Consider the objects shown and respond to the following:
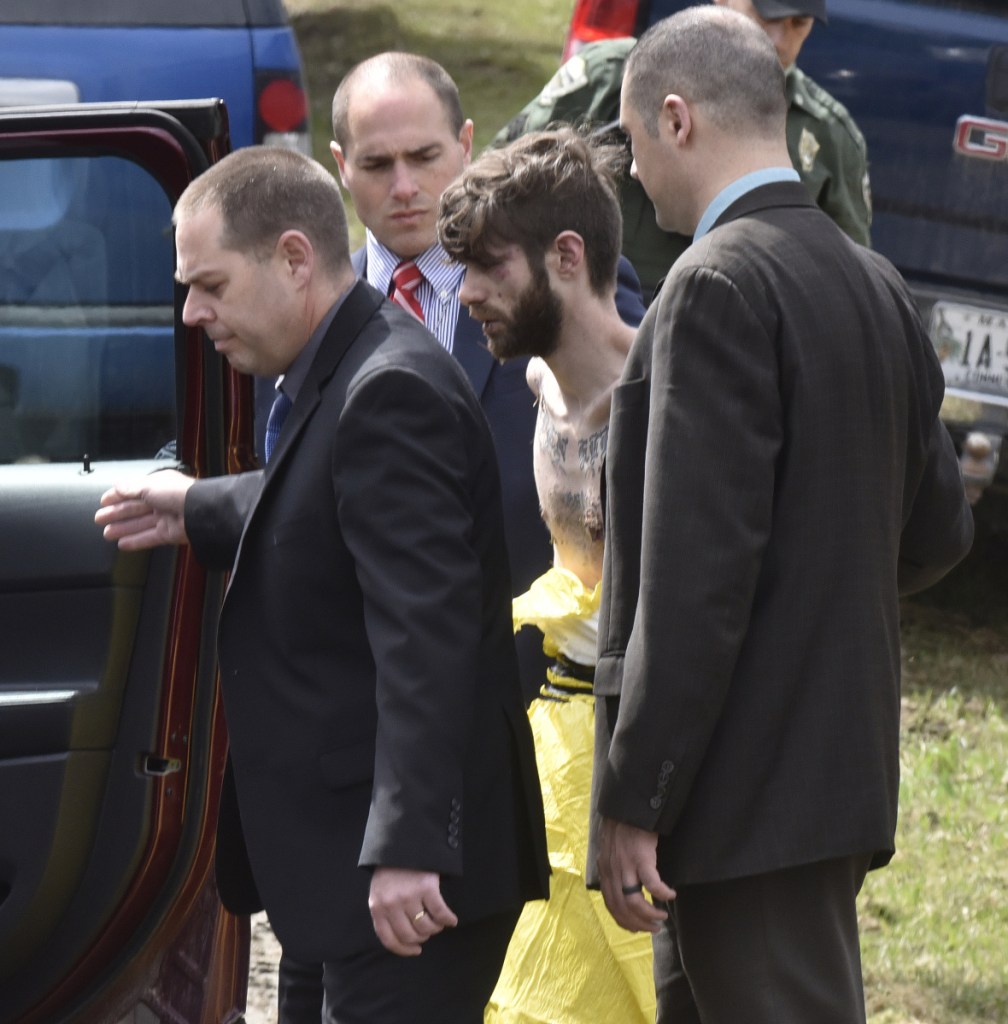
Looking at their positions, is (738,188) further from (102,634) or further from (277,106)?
(277,106)

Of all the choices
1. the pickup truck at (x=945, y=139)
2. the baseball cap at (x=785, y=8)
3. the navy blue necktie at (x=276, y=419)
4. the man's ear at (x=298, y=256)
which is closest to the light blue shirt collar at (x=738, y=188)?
the man's ear at (x=298, y=256)

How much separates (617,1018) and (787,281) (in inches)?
49.0

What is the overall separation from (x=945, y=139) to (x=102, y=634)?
3.25m

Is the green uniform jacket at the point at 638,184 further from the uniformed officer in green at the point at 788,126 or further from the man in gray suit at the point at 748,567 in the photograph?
the man in gray suit at the point at 748,567

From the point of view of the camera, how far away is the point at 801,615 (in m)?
2.28

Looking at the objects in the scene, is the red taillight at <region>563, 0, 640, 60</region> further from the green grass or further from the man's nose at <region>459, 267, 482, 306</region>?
the man's nose at <region>459, 267, 482, 306</region>

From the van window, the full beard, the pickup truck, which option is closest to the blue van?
the van window

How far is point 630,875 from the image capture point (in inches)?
92.4

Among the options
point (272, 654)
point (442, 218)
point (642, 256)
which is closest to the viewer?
point (272, 654)

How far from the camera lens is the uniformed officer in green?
4.11 meters

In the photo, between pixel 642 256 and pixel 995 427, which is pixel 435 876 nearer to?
pixel 642 256

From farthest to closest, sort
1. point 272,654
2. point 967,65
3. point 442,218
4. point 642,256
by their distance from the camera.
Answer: point 967,65
point 642,256
point 442,218
point 272,654

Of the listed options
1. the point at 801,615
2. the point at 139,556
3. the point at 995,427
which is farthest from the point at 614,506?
the point at 995,427

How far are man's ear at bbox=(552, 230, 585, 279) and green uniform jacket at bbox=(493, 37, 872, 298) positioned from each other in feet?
4.40
